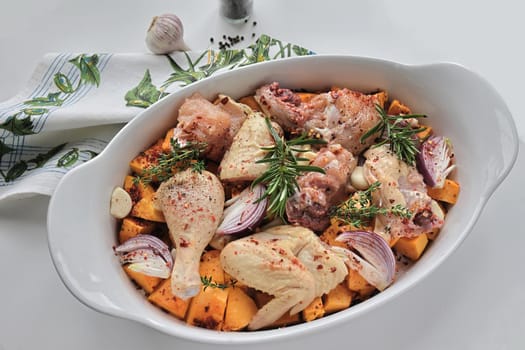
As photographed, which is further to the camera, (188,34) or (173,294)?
(188,34)

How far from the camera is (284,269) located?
148 centimetres

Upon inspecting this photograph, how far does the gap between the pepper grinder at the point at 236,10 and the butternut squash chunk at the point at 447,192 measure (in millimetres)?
1089

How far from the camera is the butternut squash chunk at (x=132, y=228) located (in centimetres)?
163

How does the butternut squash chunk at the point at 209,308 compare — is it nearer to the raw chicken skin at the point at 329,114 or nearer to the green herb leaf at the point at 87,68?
the raw chicken skin at the point at 329,114

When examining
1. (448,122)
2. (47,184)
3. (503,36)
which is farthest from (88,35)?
(503,36)

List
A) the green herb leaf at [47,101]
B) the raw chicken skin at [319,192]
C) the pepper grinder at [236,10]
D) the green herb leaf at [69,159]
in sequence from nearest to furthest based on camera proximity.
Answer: the raw chicken skin at [319,192] < the green herb leaf at [69,159] < the green herb leaf at [47,101] < the pepper grinder at [236,10]

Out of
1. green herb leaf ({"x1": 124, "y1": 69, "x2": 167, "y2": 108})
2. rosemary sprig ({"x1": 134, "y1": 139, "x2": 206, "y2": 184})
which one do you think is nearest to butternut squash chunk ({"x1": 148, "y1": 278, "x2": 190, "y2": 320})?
rosemary sprig ({"x1": 134, "y1": 139, "x2": 206, "y2": 184})

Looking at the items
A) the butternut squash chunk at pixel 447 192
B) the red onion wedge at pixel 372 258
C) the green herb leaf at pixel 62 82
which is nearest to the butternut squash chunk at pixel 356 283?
the red onion wedge at pixel 372 258

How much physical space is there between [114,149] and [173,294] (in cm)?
47

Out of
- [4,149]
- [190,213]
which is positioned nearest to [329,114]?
[190,213]

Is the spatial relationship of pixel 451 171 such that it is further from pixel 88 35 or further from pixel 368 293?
pixel 88 35

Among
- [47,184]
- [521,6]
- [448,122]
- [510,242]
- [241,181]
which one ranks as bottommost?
[510,242]

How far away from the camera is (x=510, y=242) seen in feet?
6.36

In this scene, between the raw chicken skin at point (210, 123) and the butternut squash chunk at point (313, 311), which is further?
the raw chicken skin at point (210, 123)
